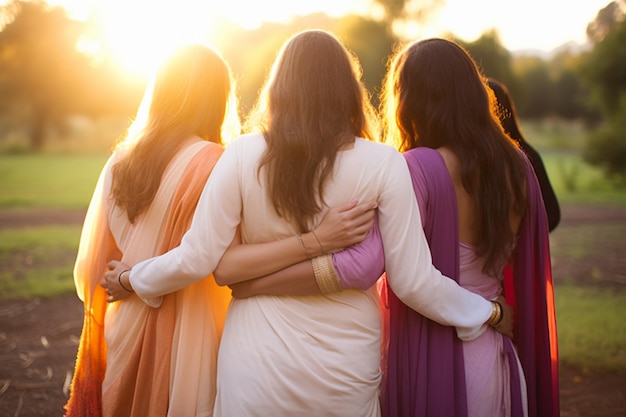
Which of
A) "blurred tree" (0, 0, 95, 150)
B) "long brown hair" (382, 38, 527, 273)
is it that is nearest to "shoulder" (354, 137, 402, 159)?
"long brown hair" (382, 38, 527, 273)

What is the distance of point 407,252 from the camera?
233cm

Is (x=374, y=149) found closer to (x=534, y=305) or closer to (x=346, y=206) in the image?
(x=346, y=206)

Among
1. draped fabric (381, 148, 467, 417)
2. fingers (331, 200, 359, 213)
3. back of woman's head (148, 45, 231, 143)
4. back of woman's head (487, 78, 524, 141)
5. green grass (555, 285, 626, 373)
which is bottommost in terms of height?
green grass (555, 285, 626, 373)

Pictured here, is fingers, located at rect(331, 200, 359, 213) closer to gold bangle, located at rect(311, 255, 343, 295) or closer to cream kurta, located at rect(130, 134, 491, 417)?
cream kurta, located at rect(130, 134, 491, 417)

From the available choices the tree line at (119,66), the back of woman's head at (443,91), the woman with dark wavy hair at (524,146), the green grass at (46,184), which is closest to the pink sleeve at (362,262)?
the back of woman's head at (443,91)

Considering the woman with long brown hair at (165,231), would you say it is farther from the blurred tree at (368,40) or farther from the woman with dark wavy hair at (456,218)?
the blurred tree at (368,40)

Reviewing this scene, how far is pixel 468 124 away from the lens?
2.59 metres

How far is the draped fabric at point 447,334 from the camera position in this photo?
8.32ft

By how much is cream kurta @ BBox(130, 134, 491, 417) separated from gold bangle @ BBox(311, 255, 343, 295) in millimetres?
72

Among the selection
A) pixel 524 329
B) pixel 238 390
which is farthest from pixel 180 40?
pixel 524 329

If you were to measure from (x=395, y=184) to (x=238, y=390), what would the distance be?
3.01ft

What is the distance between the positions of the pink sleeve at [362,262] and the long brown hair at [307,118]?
184 mm

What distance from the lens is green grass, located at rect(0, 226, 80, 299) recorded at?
732cm

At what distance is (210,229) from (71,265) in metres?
6.90
